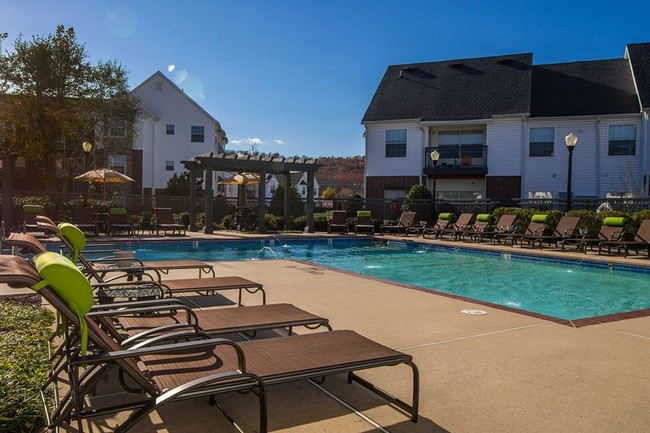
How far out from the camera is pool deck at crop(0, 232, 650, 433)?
3.05 meters

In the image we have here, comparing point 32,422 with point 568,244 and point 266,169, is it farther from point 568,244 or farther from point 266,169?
point 266,169

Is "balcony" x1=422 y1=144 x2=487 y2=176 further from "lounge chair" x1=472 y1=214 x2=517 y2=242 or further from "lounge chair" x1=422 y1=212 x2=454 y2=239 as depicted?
"lounge chair" x1=472 y1=214 x2=517 y2=242

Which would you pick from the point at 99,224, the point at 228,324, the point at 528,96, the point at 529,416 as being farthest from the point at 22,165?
the point at 529,416

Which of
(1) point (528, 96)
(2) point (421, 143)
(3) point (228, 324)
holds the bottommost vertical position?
(3) point (228, 324)

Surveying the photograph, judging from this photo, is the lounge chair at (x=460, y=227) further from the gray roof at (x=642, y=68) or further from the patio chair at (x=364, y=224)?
the gray roof at (x=642, y=68)

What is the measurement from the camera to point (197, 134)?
35.3 m

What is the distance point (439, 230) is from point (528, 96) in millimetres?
11769

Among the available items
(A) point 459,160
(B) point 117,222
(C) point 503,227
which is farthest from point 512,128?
(B) point 117,222

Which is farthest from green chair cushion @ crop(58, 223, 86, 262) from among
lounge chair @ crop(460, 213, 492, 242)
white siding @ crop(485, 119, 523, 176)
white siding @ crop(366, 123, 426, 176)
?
white siding @ crop(485, 119, 523, 176)

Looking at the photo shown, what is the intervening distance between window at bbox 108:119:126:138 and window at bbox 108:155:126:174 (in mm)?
2620

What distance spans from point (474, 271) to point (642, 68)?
2050 cm

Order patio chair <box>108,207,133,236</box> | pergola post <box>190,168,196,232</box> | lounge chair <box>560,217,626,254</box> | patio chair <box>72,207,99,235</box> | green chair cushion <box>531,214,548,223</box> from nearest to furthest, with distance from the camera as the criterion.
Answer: lounge chair <box>560,217,626,254</box> < green chair cushion <box>531,214,548,223</box> < patio chair <box>72,207,99,235</box> < patio chair <box>108,207,133,236</box> < pergola post <box>190,168,196,232</box>

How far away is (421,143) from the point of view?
91.9 ft

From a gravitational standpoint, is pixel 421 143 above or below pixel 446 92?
below
